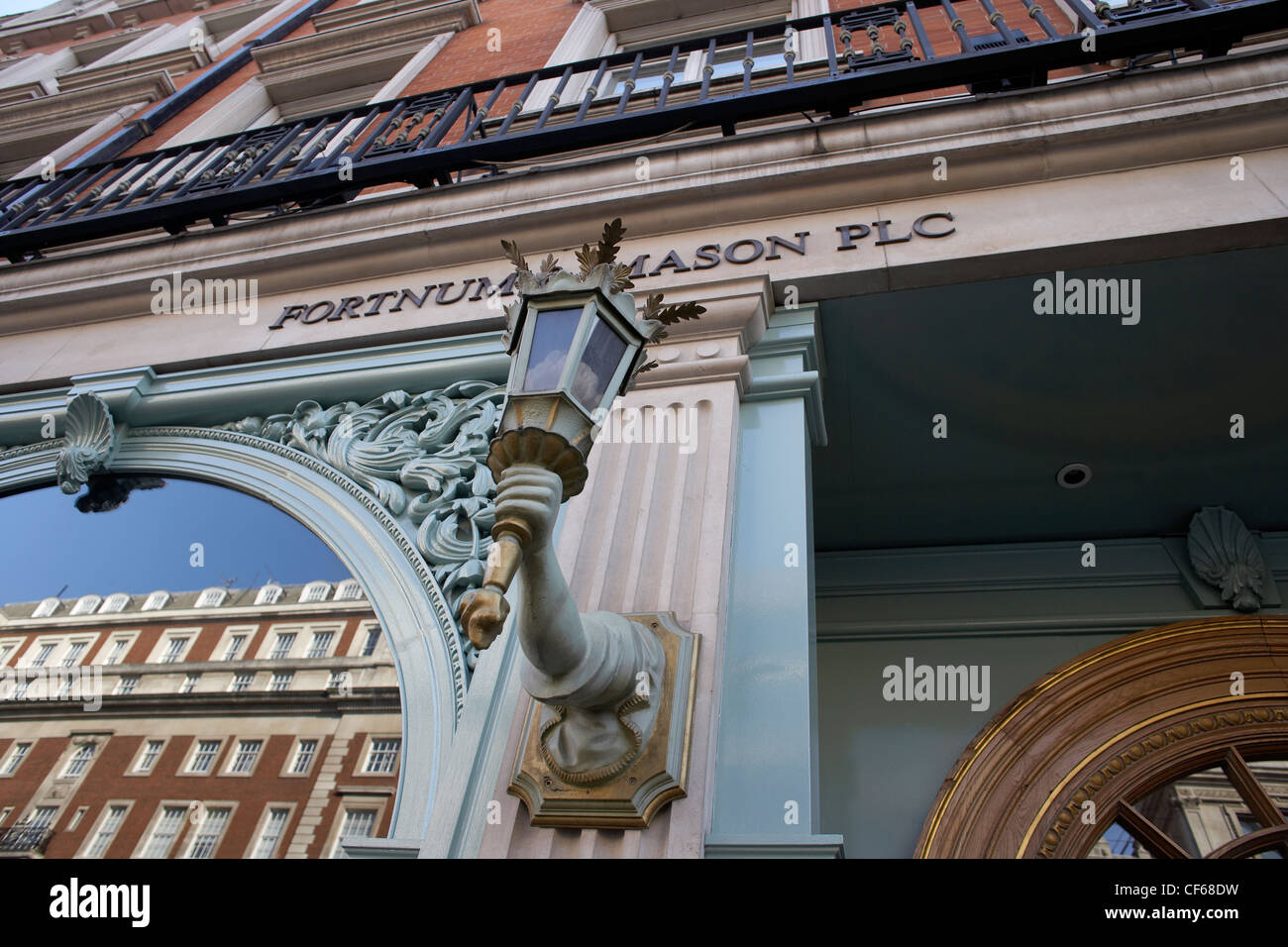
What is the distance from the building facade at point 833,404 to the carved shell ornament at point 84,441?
0.03m

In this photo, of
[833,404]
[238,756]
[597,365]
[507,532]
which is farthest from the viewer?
[833,404]

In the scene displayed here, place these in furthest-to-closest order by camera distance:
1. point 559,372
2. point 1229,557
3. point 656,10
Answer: point 656,10, point 1229,557, point 559,372

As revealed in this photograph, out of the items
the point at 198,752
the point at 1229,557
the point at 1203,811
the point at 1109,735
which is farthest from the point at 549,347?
the point at 1229,557

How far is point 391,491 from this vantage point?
3365mm

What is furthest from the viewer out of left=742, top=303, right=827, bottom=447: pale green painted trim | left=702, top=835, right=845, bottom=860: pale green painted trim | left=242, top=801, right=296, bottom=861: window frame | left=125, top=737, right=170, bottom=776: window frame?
left=742, top=303, right=827, bottom=447: pale green painted trim

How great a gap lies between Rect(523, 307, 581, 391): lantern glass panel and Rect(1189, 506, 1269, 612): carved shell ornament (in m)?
4.03

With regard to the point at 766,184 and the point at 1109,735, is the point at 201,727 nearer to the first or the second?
the point at 766,184

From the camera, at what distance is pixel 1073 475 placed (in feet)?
14.4

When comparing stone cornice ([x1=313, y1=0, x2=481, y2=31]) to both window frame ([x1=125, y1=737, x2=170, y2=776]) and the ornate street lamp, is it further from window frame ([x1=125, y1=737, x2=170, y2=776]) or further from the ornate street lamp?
the ornate street lamp

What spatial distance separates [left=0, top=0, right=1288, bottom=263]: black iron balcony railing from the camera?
368 centimetres

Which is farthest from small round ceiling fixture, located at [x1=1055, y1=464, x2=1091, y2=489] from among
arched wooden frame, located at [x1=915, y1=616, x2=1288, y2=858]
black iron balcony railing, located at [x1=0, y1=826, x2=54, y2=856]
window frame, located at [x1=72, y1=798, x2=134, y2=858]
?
black iron balcony railing, located at [x1=0, y1=826, x2=54, y2=856]

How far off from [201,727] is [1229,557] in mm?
4748

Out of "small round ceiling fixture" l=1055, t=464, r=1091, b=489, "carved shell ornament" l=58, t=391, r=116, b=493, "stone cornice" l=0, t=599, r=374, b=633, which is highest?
"small round ceiling fixture" l=1055, t=464, r=1091, b=489
